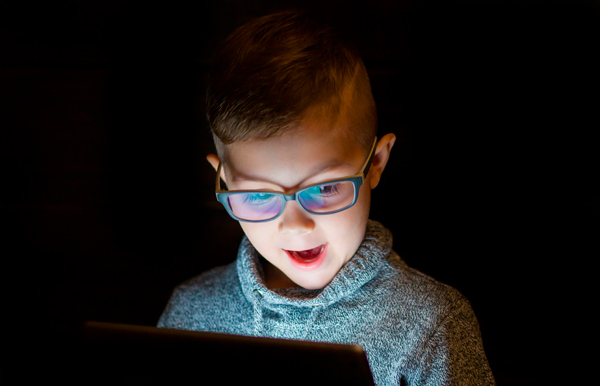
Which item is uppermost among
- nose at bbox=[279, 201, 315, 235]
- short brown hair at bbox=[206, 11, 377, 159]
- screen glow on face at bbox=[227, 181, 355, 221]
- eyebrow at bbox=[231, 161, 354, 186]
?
short brown hair at bbox=[206, 11, 377, 159]

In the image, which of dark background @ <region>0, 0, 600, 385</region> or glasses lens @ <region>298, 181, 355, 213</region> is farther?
dark background @ <region>0, 0, 600, 385</region>

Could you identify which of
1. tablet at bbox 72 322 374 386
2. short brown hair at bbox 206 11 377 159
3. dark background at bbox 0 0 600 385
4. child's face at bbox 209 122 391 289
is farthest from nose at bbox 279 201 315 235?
dark background at bbox 0 0 600 385

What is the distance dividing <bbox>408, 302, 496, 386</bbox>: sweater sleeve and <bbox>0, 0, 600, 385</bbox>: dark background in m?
0.32

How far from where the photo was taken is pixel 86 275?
124 centimetres

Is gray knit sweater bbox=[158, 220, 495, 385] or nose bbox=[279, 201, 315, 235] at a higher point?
nose bbox=[279, 201, 315, 235]

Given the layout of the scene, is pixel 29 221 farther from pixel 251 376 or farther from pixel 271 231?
pixel 251 376

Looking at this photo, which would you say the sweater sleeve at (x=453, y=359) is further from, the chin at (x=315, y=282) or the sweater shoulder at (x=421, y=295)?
the chin at (x=315, y=282)

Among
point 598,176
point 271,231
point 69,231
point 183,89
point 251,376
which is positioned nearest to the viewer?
point 251,376

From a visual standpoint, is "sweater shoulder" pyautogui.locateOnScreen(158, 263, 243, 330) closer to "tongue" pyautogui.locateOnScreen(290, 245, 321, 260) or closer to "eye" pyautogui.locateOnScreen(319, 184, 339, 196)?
"tongue" pyautogui.locateOnScreen(290, 245, 321, 260)

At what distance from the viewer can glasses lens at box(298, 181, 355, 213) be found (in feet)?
2.25

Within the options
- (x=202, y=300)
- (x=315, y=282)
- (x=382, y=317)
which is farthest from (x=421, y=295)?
(x=202, y=300)

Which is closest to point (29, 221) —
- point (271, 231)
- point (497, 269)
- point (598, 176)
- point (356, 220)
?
point (271, 231)

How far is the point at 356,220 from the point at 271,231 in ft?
0.45

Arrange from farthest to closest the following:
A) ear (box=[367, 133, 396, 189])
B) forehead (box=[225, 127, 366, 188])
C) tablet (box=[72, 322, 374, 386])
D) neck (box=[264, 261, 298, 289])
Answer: neck (box=[264, 261, 298, 289]), ear (box=[367, 133, 396, 189]), forehead (box=[225, 127, 366, 188]), tablet (box=[72, 322, 374, 386])
